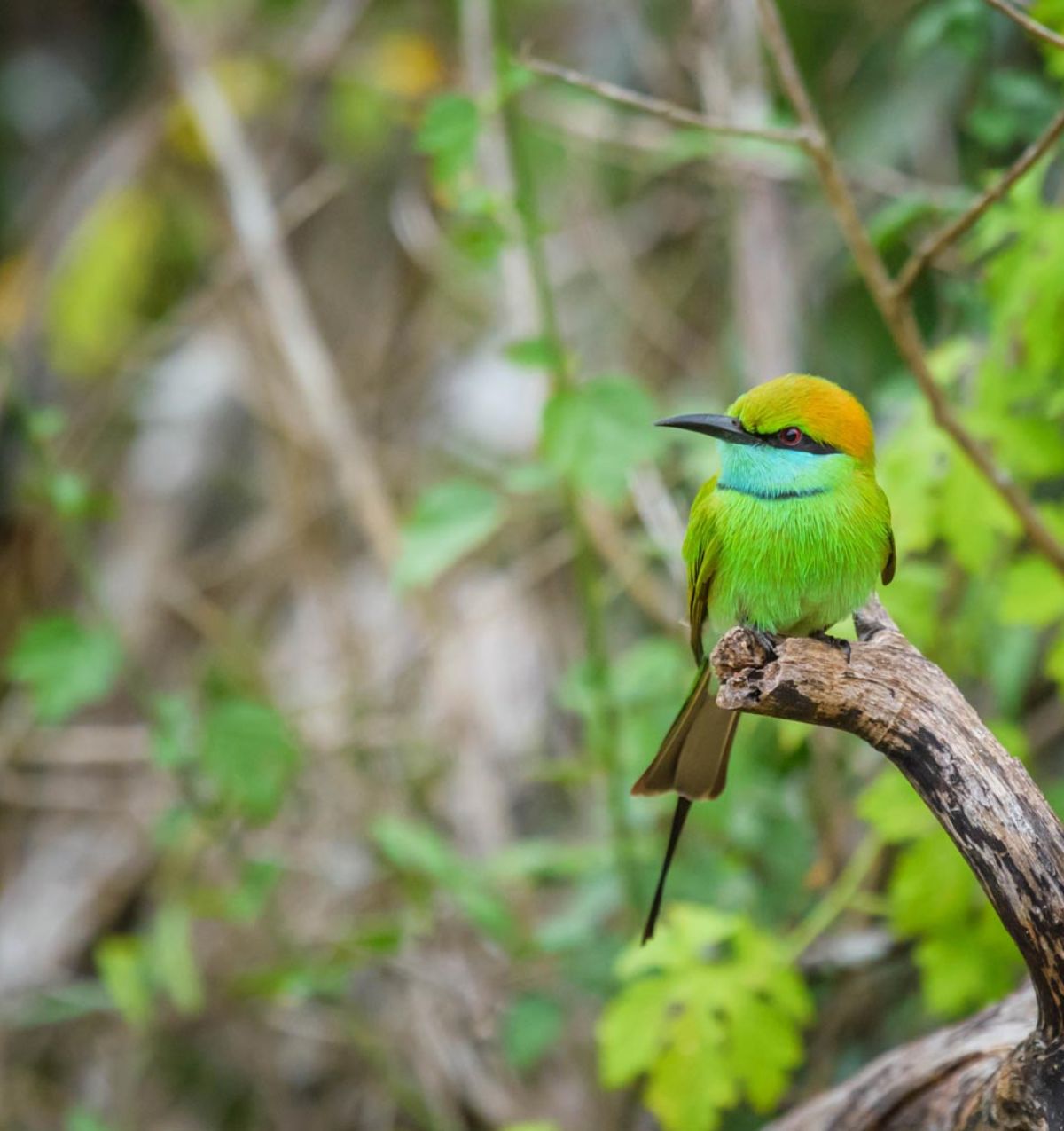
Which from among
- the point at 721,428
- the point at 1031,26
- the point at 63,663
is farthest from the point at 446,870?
the point at 1031,26

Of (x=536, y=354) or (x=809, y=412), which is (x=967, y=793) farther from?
(x=536, y=354)

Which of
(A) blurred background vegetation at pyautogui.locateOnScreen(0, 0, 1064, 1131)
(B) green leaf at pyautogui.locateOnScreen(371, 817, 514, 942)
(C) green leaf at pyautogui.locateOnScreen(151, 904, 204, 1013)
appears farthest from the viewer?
(C) green leaf at pyautogui.locateOnScreen(151, 904, 204, 1013)

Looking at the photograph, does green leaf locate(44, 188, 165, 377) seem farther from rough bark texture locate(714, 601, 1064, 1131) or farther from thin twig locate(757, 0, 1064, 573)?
rough bark texture locate(714, 601, 1064, 1131)

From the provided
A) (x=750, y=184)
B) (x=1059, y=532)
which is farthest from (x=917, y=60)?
(x=1059, y=532)

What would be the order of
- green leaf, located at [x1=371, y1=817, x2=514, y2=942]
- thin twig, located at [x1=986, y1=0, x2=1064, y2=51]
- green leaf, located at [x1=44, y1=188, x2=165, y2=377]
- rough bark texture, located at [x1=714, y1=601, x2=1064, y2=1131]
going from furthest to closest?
green leaf, located at [x1=44, y1=188, x2=165, y2=377]
green leaf, located at [x1=371, y1=817, x2=514, y2=942]
thin twig, located at [x1=986, y1=0, x2=1064, y2=51]
rough bark texture, located at [x1=714, y1=601, x2=1064, y2=1131]

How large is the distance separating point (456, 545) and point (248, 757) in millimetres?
634

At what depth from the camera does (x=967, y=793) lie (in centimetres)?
156

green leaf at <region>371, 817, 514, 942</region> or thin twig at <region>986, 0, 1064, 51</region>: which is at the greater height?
thin twig at <region>986, 0, 1064, 51</region>

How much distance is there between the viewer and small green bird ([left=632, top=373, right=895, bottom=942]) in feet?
Answer: 6.15

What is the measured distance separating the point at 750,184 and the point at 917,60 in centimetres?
64

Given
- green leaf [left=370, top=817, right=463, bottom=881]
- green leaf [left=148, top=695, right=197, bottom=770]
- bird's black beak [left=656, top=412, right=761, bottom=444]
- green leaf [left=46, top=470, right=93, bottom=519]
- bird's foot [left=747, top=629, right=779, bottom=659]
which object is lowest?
green leaf [left=370, top=817, right=463, bottom=881]

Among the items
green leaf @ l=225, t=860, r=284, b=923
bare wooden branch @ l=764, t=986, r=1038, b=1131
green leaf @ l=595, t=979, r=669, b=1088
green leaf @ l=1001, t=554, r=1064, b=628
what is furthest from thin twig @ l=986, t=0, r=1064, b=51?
green leaf @ l=225, t=860, r=284, b=923

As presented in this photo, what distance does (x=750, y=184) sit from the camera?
3.75m

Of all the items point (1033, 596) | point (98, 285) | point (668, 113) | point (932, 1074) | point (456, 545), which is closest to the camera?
point (932, 1074)
